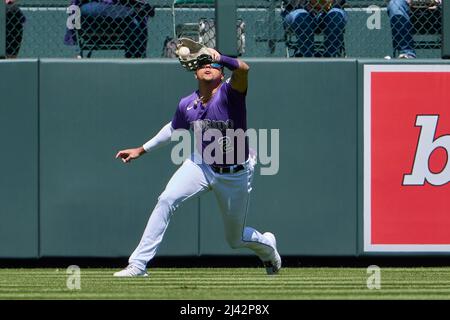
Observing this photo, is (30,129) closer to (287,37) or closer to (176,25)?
(176,25)

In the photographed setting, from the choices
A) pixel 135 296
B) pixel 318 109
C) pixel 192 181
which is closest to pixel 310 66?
pixel 318 109

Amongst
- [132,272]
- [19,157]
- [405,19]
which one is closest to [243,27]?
[405,19]

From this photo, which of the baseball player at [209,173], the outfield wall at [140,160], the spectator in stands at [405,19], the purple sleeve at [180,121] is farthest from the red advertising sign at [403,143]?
the purple sleeve at [180,121]

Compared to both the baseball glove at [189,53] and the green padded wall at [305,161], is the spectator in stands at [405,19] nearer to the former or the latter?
the green padded wall at [305,161]

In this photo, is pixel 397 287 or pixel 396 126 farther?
pixel 396 126

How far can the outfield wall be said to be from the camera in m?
12.3

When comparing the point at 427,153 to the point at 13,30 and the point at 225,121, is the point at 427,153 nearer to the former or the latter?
the point at 225,121

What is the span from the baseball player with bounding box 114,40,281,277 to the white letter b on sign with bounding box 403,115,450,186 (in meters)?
2.12

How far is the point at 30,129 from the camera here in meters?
12.3

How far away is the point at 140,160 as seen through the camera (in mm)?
12367

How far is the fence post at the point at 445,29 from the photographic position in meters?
12.6

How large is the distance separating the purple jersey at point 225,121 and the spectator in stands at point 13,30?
2595mm

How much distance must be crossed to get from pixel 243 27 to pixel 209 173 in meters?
2.39
